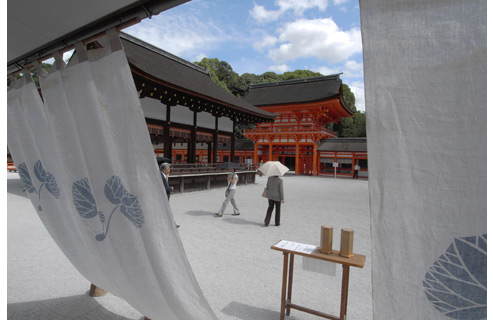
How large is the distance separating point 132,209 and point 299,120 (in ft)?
68.3

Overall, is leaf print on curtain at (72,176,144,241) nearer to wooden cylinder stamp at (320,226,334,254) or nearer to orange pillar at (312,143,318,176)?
wooden cylinder stamp at (320,226,334,254)

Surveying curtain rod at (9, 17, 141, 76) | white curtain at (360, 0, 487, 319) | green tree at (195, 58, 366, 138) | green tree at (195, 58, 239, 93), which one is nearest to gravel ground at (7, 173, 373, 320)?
white curtain at (360, 0, 487, 319)

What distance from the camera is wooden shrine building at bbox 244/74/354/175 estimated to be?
2053 centimetres

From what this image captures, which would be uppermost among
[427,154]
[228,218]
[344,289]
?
[427,154]

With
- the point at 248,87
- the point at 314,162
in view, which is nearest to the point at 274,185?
the point at 314,162

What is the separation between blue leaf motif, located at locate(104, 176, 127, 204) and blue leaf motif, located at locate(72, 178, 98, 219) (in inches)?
6.6

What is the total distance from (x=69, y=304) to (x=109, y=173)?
69.7 inches

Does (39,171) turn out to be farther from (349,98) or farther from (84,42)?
(349,98)

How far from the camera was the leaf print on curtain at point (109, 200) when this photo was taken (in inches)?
57.4

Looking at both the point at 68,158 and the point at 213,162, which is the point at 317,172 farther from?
the point at 68,158

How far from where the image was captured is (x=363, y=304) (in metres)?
2.55

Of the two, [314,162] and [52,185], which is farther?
[314,162]

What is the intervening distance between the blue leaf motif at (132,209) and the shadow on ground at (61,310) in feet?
4.39

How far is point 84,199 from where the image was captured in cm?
168
